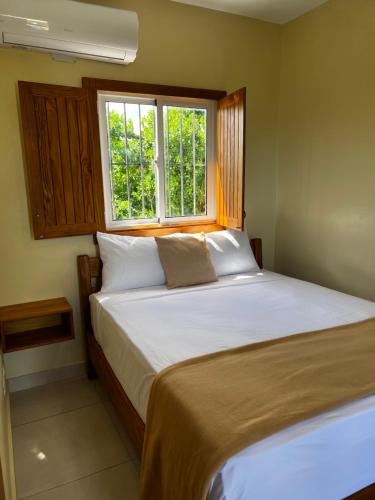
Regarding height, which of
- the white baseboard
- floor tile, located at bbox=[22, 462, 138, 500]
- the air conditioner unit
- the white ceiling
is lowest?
floor tile, located at bbox=[22, 462, 138, 500]

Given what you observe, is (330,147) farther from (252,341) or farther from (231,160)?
(252,341)

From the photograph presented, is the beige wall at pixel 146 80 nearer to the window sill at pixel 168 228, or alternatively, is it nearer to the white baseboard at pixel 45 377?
the white baseboard at pixel 45 377

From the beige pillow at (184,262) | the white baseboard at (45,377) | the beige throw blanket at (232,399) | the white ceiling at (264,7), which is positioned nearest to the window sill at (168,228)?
the beige pillow at (184,262)

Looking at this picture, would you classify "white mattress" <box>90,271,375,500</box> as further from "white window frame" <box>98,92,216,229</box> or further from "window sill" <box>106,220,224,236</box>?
"white window frame" <box>98,92,216,229</box>

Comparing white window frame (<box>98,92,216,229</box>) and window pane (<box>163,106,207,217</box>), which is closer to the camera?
white window frame (<box>98,92,216,229</box>)

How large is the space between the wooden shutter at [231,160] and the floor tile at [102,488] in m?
1.74

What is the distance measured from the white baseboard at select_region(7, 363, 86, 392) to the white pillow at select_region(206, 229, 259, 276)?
49.5 inches

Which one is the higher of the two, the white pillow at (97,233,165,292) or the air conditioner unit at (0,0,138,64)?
the air conditioner unit at (0,0,138,64)

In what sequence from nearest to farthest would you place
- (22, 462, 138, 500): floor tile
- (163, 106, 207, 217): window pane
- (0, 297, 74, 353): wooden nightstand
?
1. (22, 462, 138, 500): floor tile
2. (0, 297, 74, 353): wooden nightstand
3. (163, 106, 207, 217): window pane

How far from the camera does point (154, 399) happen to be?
129 centimetres

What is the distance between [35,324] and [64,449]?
0.86 meters

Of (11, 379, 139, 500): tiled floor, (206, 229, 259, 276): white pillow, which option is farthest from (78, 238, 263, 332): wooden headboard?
(206, 229, 259, 276): white pillow

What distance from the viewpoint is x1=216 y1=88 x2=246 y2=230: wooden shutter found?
2479mm

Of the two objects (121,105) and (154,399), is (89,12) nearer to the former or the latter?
(121,105)
